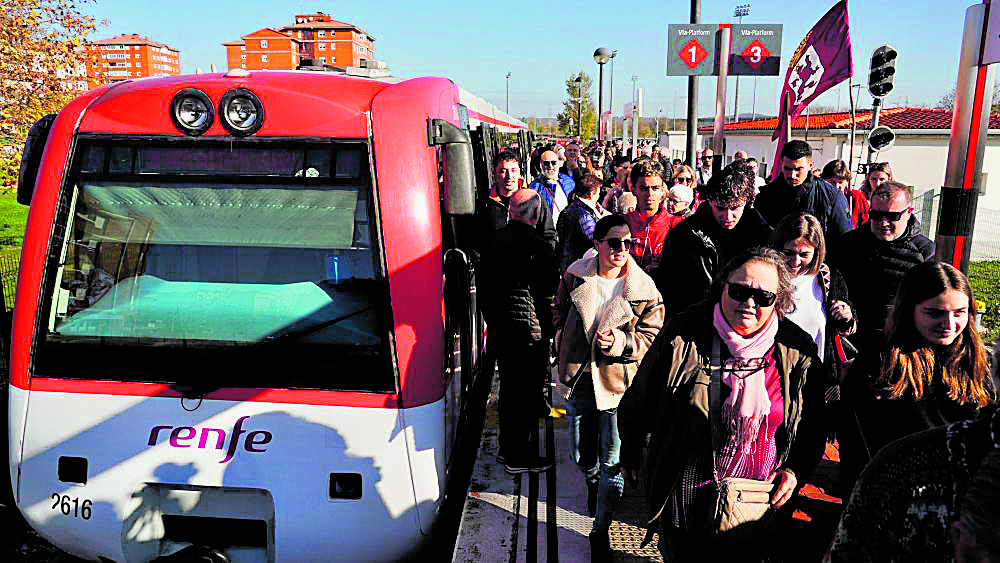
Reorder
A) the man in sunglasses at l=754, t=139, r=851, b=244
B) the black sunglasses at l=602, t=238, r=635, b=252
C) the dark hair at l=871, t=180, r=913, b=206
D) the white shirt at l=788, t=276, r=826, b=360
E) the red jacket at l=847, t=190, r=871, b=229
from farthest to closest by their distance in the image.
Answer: the red jacket at l=847, t=190, r=871, b=229, the man in sunglasses at l=754, t=139, r=851, b=244, the dark hair at l=871, t=180, r=913, b=206, the white shirt at l=788, t=276, r=826, b=360, the black sunglasses at l=602, t=238, r=635, b=252

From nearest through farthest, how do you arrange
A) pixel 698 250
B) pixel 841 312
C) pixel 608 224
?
pixel 608 224 < pixel 841 312 < pixel 698 250

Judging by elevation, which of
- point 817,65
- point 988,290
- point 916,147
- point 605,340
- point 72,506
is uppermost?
point 817,65

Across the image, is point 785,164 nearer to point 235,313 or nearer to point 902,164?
point 235,313

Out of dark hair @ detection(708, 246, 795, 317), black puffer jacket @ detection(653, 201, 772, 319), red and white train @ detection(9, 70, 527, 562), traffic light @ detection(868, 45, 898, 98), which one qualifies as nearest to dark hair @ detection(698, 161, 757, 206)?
black puffer jacket @ detection(653, 201, 772, 319)

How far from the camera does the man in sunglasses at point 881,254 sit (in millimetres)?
4531

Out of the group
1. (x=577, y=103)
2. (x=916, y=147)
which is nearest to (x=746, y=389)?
(x=916, y=147)

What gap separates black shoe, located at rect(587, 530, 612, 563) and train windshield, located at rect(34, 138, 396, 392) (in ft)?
4.58

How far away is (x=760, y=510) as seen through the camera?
2.87 metres

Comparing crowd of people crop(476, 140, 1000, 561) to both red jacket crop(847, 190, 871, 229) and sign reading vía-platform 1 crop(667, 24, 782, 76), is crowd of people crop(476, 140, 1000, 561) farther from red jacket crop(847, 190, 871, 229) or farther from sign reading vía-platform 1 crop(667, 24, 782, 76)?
sign reading vía-platform 1 crop(667, 24, 782, 76)

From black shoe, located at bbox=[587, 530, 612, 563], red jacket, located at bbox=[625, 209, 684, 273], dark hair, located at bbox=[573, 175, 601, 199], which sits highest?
dark hair, located at bbox=[573, 175, 601, 199]

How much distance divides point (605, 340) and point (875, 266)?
1927mm

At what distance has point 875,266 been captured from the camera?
462cm

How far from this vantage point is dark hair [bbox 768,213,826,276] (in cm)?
414

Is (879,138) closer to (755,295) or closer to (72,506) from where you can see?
(755,295)
